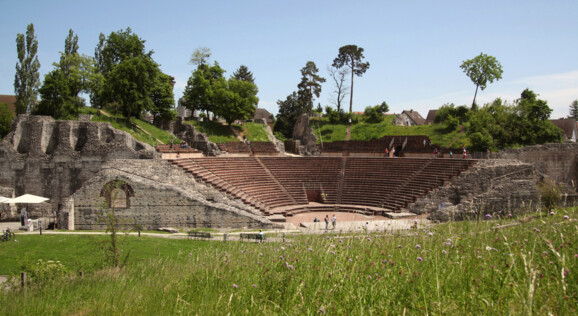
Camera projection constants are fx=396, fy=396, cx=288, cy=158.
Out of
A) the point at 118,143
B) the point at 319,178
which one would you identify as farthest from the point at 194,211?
the point at 319,178

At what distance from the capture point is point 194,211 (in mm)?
21750

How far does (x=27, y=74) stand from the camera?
4128cm

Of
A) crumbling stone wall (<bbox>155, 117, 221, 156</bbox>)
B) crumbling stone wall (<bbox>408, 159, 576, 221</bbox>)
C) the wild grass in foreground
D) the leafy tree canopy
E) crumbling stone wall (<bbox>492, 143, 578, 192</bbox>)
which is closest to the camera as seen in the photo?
the wild grass in foreground

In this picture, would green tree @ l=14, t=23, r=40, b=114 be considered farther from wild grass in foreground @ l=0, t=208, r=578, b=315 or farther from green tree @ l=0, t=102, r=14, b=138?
wild grass in foreground @ l=0, t=208, r=578, b=315

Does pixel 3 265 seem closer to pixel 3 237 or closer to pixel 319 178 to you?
pixel 3 237

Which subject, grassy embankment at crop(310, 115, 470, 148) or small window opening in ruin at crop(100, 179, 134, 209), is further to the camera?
grassy embankment at crop(310, 115, 470, 148)

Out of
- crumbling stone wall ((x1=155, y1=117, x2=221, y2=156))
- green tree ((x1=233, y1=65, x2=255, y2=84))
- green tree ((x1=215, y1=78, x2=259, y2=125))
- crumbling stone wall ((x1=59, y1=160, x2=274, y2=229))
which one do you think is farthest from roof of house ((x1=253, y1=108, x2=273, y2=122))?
crumbling stone wall ((x1=59, y1=160, x2=274, y2=229))

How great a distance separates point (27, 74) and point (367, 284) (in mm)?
47031

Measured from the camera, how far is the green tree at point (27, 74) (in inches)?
1575

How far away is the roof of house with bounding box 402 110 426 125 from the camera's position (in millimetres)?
60616

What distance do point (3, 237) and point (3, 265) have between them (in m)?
3.94

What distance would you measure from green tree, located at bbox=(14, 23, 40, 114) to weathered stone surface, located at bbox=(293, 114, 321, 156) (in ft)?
93.3

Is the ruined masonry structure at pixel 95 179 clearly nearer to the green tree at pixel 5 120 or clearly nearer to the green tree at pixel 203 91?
the green tree at pixel 5 120

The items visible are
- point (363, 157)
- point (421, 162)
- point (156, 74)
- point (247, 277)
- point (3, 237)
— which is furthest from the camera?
point (156, 74)
